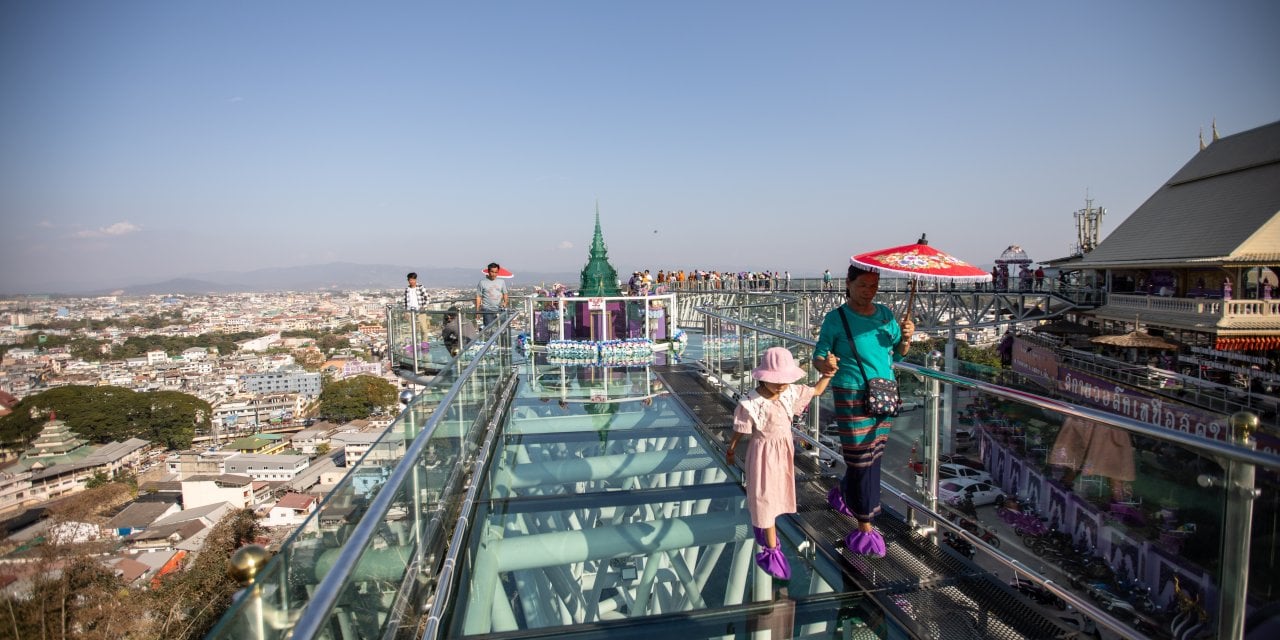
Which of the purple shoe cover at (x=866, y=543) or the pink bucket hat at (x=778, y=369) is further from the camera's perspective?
the purple shoe cover at (x=866, y=543)

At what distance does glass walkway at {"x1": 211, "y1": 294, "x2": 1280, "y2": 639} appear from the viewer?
1824 mm

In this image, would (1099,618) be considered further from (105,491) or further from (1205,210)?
(105,491)

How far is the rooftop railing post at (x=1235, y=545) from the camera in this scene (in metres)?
1.75

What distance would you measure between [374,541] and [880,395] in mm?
2437

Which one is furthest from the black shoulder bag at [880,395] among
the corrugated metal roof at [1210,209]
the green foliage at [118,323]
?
the green foliage at [118,323]

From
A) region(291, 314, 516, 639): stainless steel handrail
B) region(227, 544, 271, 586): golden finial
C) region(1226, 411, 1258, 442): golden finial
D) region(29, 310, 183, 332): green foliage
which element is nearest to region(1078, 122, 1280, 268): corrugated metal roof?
region(1226, 411, 1258, 442): golden finial

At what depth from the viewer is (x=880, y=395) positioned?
3123 mm

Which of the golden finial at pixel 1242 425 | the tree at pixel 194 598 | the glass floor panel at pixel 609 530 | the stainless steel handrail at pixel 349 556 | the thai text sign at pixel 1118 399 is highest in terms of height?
the golden finial at pixel 1242 425

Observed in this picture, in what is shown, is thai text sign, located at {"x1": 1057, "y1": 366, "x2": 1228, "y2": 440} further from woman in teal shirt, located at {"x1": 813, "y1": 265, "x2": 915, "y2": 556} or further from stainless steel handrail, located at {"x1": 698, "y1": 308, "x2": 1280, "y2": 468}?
woman in teal shirt, located at {"x1": 813, "y1": 265, "x2": 915, "y2": 556}

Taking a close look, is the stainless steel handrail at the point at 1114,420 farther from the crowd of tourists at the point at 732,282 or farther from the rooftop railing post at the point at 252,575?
the crowd of tourists at the point at 732,282

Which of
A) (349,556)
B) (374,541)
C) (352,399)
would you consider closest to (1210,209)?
(374,541)

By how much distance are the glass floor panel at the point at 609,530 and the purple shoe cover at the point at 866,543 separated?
203 mm

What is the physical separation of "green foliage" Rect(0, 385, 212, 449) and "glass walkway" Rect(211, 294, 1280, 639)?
59824 mm

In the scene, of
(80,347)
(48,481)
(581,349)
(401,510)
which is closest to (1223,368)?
(581,349)
